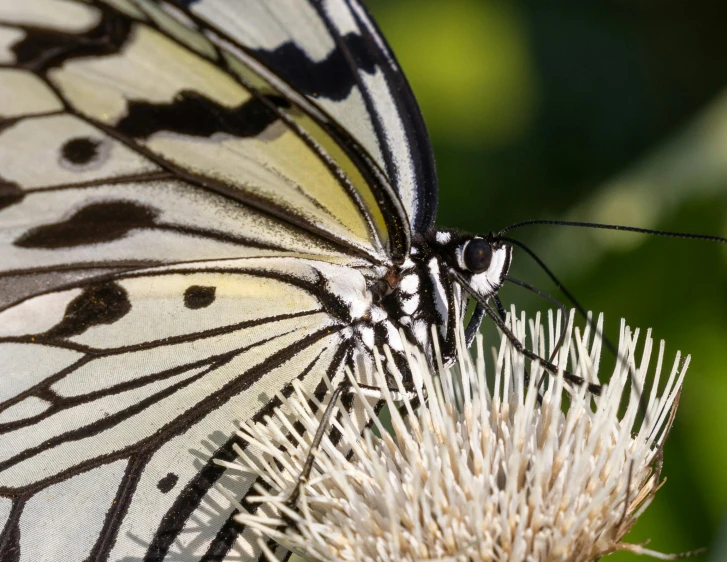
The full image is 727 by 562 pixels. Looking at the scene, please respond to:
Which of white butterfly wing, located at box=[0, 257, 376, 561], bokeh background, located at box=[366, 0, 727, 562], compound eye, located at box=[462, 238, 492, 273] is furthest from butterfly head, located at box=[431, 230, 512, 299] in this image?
bokeh background, located at box=[366, 0, 727, 562]

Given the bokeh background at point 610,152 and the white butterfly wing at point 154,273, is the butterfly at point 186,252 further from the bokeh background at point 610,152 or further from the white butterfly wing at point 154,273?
the bokeh background at point 610,152

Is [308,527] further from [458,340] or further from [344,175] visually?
[344,175]

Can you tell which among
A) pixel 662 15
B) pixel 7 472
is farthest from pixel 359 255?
pixel 662 15

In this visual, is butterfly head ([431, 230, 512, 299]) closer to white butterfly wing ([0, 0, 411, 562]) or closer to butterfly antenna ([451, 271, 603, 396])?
butterfly antenna ([451, 271, 603, 396])

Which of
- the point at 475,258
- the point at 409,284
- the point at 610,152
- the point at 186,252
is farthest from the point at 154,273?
the point at 610,152

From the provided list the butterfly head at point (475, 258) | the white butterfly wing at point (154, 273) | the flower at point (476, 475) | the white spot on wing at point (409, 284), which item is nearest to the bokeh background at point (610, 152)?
the flower at point (476, 475)

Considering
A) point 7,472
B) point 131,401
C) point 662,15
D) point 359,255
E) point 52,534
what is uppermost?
point 662,15
